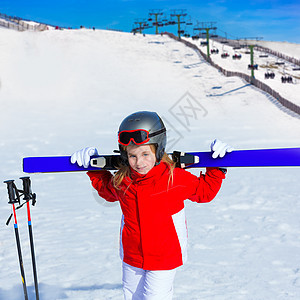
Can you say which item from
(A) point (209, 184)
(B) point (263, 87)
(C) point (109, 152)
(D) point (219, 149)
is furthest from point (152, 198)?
(B) point (263, 87)

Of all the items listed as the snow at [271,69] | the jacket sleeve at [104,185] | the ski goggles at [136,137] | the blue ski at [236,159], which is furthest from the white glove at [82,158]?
the snow at [271,69]

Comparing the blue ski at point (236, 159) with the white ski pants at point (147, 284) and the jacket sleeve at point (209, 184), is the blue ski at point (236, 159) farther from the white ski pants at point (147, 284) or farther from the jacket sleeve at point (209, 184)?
the white ski pants at point (147, 284)

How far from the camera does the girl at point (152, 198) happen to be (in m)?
2.57

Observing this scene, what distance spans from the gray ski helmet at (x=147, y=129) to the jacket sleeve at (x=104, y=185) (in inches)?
11.5

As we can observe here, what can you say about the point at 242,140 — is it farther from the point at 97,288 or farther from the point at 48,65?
the point at 48,65

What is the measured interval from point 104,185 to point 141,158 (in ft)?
1.52

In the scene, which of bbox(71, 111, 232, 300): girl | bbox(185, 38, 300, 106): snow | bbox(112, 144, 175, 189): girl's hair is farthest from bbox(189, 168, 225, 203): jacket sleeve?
bbox(185, 38, 300, 106): snow

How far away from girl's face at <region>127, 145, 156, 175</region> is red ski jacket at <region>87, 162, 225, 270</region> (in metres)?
0.07

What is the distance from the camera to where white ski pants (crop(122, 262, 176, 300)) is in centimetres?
264

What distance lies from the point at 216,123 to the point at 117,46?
27.5 meters

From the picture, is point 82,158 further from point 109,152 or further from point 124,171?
point 109,152

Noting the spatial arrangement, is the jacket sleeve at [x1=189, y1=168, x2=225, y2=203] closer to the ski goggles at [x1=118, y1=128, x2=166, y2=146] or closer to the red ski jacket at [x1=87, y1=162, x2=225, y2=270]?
the red ski jacket at [x1=87, y1=162, x2=225, y2=270]

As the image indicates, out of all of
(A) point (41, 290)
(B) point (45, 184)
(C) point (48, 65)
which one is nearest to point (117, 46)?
(C) point (48, 65)

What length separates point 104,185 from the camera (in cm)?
285
